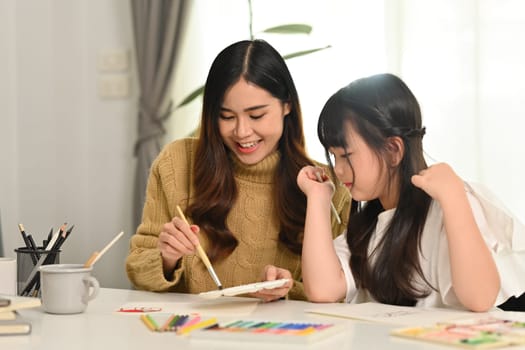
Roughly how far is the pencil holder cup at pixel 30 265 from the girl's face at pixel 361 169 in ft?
2.10

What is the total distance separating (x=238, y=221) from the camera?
2021 millimetres

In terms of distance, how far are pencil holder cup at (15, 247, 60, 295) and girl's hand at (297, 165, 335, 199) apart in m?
0.56

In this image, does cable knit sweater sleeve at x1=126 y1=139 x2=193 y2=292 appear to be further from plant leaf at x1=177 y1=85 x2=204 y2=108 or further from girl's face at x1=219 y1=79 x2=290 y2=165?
plant leaf at x1=177 y1=85 x2=204 y2=108

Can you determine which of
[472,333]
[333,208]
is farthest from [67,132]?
[472,333]

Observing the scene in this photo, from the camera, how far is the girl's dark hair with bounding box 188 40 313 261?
194 centimetres

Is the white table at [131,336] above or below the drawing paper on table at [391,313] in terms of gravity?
above

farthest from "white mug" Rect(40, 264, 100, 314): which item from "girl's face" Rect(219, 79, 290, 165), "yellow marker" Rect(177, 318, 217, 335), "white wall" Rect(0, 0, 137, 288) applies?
"white wall" Rect(0, 0, 137, 288)

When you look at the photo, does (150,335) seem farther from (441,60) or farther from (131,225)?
(131,225)

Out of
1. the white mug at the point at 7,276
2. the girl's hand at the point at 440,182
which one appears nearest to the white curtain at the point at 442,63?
the girl's hand at the point at 440,182

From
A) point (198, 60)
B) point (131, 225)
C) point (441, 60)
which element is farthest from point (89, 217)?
point (441, 60)

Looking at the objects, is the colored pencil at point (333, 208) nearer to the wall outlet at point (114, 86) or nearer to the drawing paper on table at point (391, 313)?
the drawing paper on table at point (391, 313)

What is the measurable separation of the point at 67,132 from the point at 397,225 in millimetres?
2299

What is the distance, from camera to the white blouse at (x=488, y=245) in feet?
4.95

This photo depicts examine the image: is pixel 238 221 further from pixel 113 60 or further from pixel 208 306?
pixel 113 60
